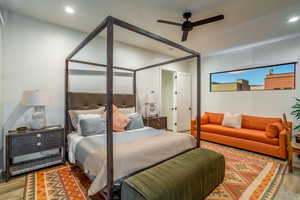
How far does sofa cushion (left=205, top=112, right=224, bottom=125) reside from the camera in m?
4.65

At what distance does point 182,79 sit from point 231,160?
10.8ft

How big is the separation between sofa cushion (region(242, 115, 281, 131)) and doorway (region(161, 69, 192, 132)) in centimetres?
196

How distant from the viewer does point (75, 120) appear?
2.84 m

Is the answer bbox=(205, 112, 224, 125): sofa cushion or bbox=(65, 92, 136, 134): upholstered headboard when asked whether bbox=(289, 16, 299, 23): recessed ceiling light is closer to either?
bbox=(205, 112, 224, 125): sofa cushion

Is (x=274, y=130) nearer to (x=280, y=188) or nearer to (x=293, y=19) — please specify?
(x=280, y=188)

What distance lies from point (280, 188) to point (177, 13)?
10.6ft

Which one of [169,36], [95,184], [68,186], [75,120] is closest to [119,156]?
[95,184]

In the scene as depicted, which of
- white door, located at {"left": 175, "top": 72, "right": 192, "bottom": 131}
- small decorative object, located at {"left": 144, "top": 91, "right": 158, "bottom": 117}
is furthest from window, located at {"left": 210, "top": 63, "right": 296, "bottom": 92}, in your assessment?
small decorative object, located at {"left": 144, "top": 91, "right": 158, "bottom": 117}

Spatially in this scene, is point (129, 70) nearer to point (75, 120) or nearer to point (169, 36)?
point (169, 36)

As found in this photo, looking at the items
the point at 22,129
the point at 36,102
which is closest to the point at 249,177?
the point at 36,102

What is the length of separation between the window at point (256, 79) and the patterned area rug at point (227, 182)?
7.04 feet

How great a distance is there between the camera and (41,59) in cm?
279

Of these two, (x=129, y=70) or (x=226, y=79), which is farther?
(x=226, y=79)

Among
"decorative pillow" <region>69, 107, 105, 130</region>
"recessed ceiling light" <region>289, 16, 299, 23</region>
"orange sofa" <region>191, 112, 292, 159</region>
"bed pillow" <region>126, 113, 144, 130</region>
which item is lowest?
"orange sofa" <region>191, 112, 292, 159</region>
